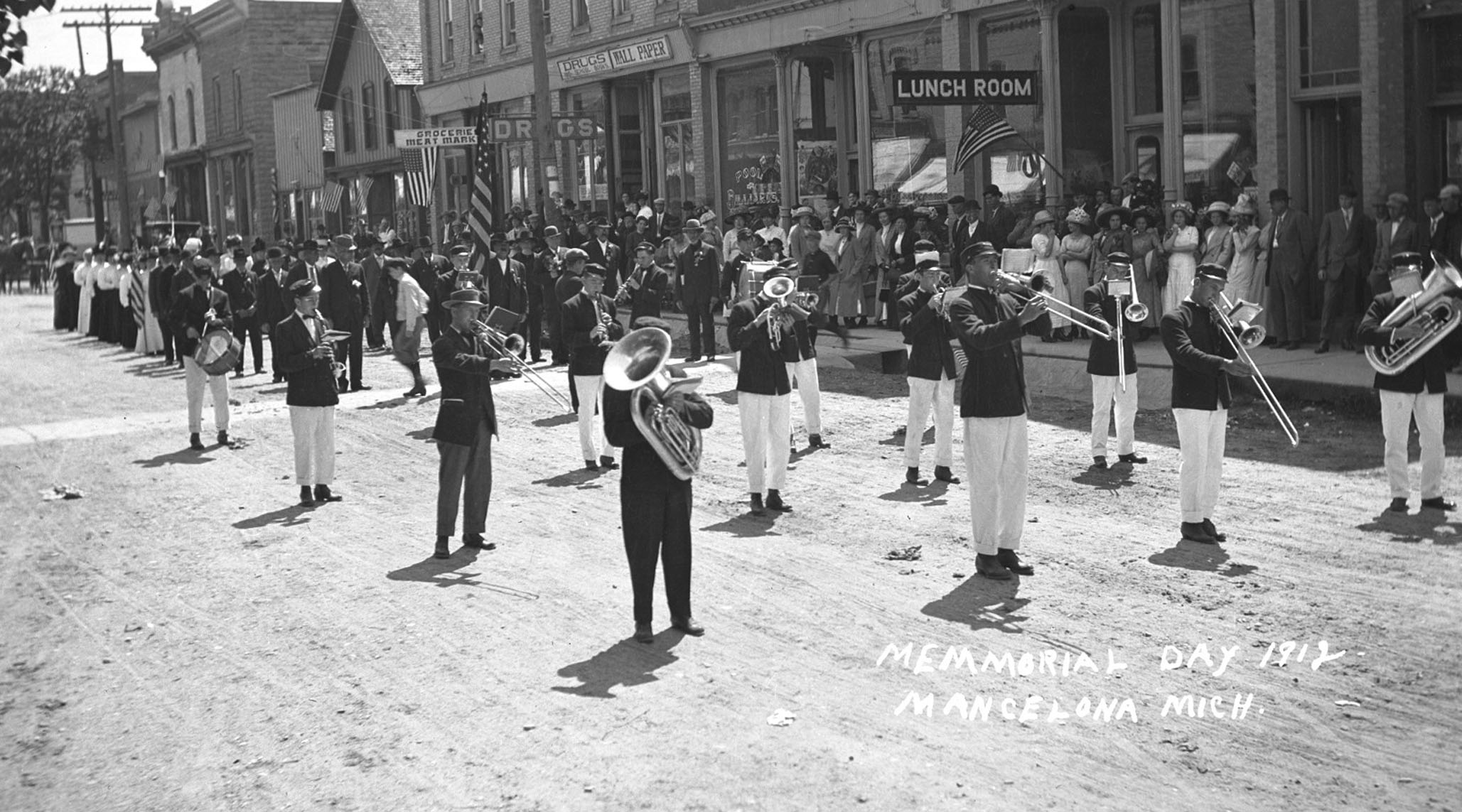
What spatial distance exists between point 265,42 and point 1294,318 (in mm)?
47583

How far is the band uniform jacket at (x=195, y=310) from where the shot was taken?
1852 cm

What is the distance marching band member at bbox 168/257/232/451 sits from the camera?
1775 cm

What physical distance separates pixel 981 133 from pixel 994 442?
13.5m

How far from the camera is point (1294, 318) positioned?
19.0 m

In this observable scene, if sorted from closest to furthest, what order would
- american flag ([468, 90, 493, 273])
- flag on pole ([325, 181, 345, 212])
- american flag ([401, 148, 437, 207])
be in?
american flag ([468, 90, 493, 273])
american flag ([401, 148, 437, 207])
flag on pole ([325, 181, 345, 212])

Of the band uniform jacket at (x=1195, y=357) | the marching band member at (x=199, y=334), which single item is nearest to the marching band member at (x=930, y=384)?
the band uniform jacket at (x=1195, y=357)

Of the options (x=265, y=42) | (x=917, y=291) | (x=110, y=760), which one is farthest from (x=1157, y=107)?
(x=265, y=42)

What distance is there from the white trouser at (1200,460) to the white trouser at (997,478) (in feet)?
4.41

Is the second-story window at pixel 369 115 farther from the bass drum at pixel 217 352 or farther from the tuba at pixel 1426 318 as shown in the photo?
the tuba at pixel 1426 318

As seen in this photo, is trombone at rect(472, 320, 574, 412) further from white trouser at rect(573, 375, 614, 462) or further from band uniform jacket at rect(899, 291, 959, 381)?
band uniform jacket at rect(899, 291, 959, 381)

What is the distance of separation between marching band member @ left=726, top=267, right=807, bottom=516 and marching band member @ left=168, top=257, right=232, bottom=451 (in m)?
7.10

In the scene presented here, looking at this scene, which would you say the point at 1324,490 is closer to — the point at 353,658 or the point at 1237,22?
the point at 353,658

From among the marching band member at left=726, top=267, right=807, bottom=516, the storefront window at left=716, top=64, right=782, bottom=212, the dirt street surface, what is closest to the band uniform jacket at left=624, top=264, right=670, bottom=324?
the dirt street surface

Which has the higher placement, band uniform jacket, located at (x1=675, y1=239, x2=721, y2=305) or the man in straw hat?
band uniform jacket, located at (x1=675, y1=239, x2=721, y2=305)
